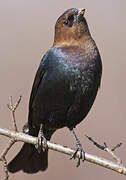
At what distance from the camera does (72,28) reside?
13.8 feet

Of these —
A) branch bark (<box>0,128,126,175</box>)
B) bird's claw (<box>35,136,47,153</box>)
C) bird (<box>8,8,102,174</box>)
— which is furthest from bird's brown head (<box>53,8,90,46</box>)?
branch bark (<box>0,128,126,175</box>)

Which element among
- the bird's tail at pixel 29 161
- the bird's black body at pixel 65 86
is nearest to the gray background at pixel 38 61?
the bird's tail at pixel 29 161

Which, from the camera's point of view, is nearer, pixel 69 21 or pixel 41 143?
pixel 41 143

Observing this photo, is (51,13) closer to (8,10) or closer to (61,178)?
(8,10)

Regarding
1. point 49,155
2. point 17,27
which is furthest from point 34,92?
point 17,27

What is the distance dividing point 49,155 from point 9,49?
2.97 ft

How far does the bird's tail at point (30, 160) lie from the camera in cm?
437

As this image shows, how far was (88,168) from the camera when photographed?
489 cm

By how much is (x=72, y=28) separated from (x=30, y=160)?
3.18 feet

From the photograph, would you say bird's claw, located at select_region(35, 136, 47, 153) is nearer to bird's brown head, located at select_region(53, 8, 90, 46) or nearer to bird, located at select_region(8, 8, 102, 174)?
bird, located at select_region(8, 8, 102, 174)

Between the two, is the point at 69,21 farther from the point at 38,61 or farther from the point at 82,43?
the point at 38,61

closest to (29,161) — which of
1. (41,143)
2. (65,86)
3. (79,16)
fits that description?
(41,143)

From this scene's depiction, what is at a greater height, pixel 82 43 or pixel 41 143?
pixel 82 43

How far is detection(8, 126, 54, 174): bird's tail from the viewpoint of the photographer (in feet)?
14.3
